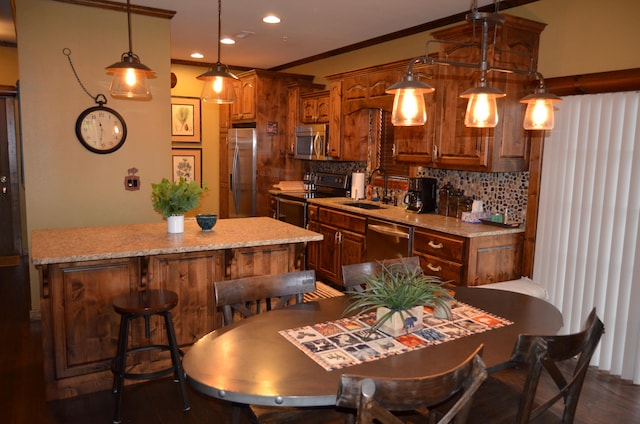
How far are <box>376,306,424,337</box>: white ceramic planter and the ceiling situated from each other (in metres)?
2.92

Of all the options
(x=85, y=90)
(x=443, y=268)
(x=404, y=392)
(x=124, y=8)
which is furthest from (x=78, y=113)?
(x=404, y=392)

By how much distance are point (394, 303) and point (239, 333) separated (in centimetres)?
64

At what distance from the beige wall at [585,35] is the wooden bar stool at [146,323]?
3311mm

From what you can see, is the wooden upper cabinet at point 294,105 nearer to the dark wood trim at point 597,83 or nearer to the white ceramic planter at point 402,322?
the dark wood trim at point 597,83

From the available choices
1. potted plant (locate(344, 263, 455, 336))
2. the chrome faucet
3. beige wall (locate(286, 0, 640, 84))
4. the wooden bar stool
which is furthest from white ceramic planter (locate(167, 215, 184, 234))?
beige wall (locate(286, 0, 640, 84))

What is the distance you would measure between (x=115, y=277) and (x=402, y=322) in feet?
6.26

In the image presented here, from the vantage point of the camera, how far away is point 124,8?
14.0ft

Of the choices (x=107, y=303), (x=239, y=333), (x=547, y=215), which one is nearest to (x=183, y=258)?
(x=107, y=303)

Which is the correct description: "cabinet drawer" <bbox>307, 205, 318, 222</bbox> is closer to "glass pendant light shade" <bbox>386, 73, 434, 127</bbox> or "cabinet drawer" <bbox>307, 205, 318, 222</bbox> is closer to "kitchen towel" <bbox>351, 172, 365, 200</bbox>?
"kitchen towel" <bbox>351, 172, 365, 200</bbox>

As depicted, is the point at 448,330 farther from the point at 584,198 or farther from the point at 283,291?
the point at 584,198

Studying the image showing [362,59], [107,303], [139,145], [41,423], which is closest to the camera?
[41,423]

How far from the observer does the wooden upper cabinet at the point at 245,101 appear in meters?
6.63

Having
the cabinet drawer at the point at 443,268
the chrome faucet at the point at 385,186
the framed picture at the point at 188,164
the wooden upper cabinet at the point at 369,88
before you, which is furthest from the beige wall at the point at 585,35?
the framed picture at the point at 188,164

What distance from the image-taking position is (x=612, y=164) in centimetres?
337
